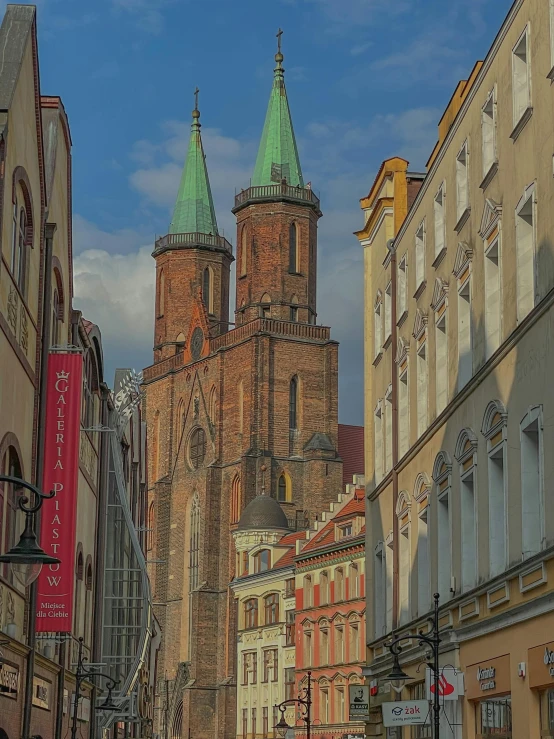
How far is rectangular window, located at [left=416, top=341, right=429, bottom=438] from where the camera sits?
28453 mm

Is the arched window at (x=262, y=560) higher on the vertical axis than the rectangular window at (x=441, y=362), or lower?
higher

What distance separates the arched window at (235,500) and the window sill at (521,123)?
73671 mm

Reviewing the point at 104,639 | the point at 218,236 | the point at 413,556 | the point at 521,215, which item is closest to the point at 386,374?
the point at 413,556

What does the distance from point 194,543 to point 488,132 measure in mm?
76381

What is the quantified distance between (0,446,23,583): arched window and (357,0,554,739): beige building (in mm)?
6932

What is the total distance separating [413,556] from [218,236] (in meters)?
83.4

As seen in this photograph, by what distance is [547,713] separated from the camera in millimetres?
18625

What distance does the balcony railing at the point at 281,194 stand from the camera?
4019 inches

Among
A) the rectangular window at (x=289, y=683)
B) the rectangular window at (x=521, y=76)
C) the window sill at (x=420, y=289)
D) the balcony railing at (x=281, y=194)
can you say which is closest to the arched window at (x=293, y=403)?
the balcony railing at (x=281, y=194)

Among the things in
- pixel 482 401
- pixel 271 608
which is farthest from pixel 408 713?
pixel 271 608

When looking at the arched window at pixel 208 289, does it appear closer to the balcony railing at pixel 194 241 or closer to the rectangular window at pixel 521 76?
the balcony railing at pixel 194 241

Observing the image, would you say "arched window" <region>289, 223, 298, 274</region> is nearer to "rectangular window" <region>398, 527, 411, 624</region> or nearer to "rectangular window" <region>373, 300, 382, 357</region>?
"rectangular window" <region>373, 300, 382, 357</region>

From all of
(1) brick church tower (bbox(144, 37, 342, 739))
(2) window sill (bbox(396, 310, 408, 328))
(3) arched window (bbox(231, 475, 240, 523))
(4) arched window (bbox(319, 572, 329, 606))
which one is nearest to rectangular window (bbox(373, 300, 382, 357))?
(2) window sill (bbox(396, 310, 408, 328))

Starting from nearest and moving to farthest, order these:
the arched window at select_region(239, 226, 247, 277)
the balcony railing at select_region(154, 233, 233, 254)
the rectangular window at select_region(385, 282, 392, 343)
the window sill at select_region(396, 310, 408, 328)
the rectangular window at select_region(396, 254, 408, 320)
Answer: the window sill at select_region(396, 310, 408, 328)
the rectangular window at select_region(396, 254, 408, 320)
the rectangular window at select_region(385, 282, 392, 343)
the arched window at select_region(239, 226, 247, 277)
the balcony railing at select_region(154, 233, 233, 254)
